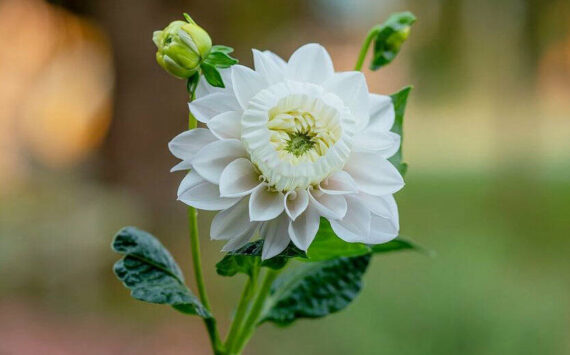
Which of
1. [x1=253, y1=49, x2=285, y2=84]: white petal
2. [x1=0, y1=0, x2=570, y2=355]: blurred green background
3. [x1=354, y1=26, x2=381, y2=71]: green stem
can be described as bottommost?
[x1=0, y1=0, x2=570, y2=355]: blurred green background

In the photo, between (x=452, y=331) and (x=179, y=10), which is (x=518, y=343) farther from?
(x=179, y=10)

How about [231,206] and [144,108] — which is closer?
[231,206]

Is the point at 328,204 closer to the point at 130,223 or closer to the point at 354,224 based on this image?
the point at 354,224

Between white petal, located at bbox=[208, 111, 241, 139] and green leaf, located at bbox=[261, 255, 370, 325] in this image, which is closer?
white petal, located at bbox=[208, 111, 241, 139]

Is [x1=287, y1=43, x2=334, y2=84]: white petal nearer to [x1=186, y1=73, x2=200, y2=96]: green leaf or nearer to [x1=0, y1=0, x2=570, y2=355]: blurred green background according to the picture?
[x1=186, y1=73, x2=200, y2=96]: green leaf

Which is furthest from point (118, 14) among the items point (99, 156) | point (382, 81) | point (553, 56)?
point (553, 56)

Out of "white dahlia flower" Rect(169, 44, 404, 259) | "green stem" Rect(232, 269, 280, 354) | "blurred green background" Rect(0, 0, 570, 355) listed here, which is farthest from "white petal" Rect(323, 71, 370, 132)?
"blurred green background" Rect(0, 0, 570, 355)

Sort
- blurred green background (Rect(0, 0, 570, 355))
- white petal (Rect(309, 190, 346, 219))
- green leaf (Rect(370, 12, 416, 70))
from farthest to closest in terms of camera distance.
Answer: blurred green background (Rect(0, 0, 570, 355)) < green leaf (Rect(370, 12, 416, 70)) < white petal (Rect(309, 190, 346, 219))

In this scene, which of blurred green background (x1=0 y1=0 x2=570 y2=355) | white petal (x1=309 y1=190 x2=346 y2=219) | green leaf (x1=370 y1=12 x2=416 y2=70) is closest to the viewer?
white petal (x1=309 y1=190 x2=346 y2=219)
